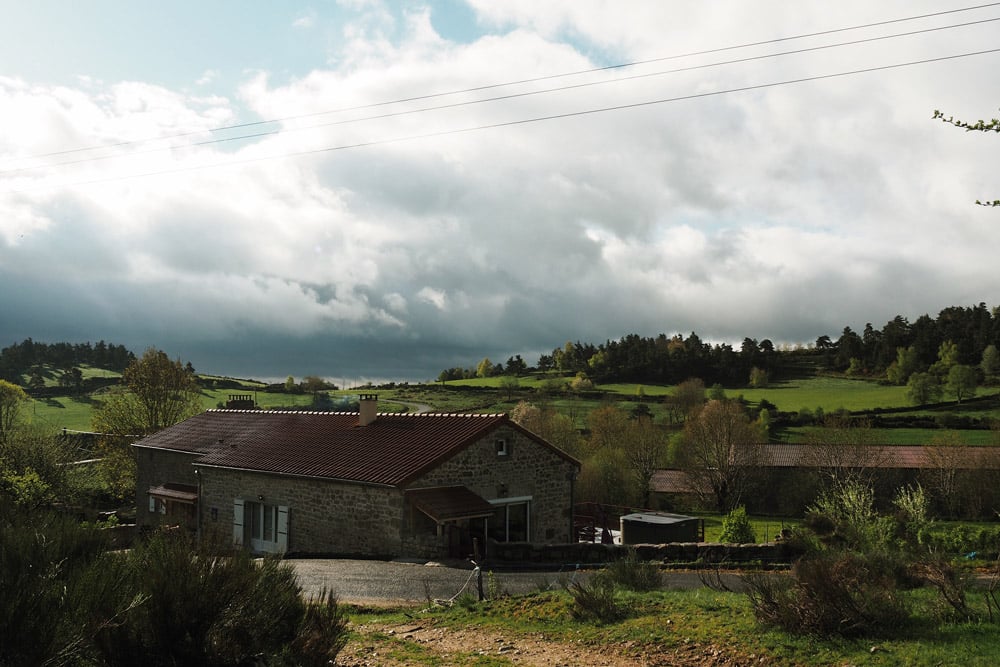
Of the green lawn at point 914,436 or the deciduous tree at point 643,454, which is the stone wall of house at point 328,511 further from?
the green lawn at point 914,436

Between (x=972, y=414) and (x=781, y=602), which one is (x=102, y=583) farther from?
(x=972, y=414)

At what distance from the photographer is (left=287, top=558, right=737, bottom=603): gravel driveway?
586 inches

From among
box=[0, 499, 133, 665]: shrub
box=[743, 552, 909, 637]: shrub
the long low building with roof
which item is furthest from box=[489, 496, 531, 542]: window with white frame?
the long low building with roof

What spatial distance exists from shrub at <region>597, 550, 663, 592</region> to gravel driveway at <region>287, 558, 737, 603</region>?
964 millimetres

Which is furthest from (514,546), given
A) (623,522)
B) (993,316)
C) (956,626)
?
(993,316)

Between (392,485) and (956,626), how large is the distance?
1470 centimetres

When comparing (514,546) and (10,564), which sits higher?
(10,564)

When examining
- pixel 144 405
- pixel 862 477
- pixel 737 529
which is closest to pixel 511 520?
pixel 737 529

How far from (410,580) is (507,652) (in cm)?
732

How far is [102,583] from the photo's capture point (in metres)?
6.26

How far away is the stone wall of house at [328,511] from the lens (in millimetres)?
21438

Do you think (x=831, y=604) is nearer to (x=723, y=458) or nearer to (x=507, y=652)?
(x=507, y=652)

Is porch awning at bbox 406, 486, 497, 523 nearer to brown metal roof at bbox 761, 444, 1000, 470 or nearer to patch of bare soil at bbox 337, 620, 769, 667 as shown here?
patch of bare soil at bbox 337, 620, 769, 667

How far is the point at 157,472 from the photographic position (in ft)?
112
